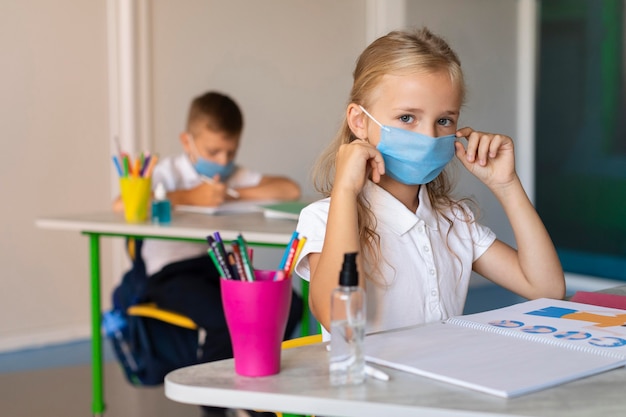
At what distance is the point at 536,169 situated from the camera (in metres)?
5.46

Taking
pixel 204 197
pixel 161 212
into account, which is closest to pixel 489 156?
pixel 161 212

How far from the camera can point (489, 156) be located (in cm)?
157

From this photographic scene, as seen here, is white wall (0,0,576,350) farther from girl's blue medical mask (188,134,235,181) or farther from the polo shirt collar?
the polo shirt collar

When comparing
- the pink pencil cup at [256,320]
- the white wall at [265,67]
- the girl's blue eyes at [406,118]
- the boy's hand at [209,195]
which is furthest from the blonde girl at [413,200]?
the white wall at [265,67]

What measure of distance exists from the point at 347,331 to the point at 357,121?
0.61 m

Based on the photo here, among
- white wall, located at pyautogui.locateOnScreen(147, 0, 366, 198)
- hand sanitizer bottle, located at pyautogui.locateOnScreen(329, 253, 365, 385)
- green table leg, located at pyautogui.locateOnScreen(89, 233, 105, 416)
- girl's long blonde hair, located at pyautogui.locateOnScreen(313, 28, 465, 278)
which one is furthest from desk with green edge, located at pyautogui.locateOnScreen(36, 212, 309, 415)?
white wall, located at pyautogui.locateOnScreen(147, 0, 366, 198)

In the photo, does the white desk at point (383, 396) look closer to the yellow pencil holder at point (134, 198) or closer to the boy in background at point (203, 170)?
the yellow pencil holder at point (134, 198)

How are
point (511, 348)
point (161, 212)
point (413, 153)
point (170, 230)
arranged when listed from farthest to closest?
point (161, 212), point (170, 230), point (413, 153), point (511, 348)

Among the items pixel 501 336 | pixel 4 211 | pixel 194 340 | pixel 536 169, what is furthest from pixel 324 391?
pixel 536 169

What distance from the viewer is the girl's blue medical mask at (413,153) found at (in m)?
1.48

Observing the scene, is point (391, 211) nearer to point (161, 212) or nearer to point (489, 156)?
point (489, 156)

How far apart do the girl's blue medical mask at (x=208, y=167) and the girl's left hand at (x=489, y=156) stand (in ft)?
5.87

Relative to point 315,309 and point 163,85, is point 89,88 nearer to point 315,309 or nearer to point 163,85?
point 163,85

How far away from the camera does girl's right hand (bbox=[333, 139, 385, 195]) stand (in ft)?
4.48
